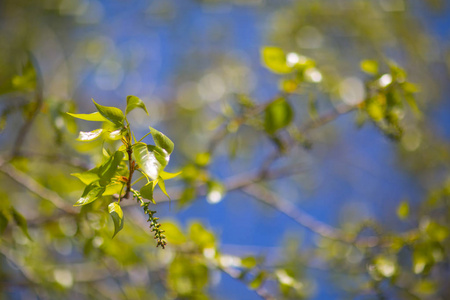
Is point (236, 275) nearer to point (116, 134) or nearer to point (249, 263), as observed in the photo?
point (249, 263)

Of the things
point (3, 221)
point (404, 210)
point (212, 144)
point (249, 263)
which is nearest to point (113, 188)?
point (3, 221)

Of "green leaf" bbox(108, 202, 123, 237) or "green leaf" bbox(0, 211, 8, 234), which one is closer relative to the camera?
"green leaf" bbox(108, 202, 123, 237)

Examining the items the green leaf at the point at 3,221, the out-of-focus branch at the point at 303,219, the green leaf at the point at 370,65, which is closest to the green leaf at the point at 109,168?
Answer: the green leaf at the point at 3,221

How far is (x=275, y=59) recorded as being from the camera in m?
0.89

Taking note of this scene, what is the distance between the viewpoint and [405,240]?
99 centimetres

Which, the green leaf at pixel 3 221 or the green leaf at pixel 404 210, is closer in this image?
the green leaf at pixel 3 221

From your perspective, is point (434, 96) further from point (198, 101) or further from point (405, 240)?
point (405, 240)

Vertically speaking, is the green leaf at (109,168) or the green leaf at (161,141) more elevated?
the green leaf at (161,141)

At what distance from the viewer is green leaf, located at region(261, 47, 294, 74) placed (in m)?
0.87

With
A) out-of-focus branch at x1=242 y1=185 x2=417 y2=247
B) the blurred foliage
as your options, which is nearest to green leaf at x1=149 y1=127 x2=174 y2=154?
the blurred foliage

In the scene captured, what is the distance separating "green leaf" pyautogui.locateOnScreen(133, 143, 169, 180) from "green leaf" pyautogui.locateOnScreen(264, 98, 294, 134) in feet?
1.50

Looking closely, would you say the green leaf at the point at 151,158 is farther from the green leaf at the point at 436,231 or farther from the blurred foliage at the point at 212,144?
the green leaf at the point at 436,231

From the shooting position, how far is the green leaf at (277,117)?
3.04ft

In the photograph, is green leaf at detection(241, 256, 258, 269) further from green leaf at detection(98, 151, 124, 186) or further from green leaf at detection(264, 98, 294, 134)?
green leaf at detection(98, 151, 124, 186)
